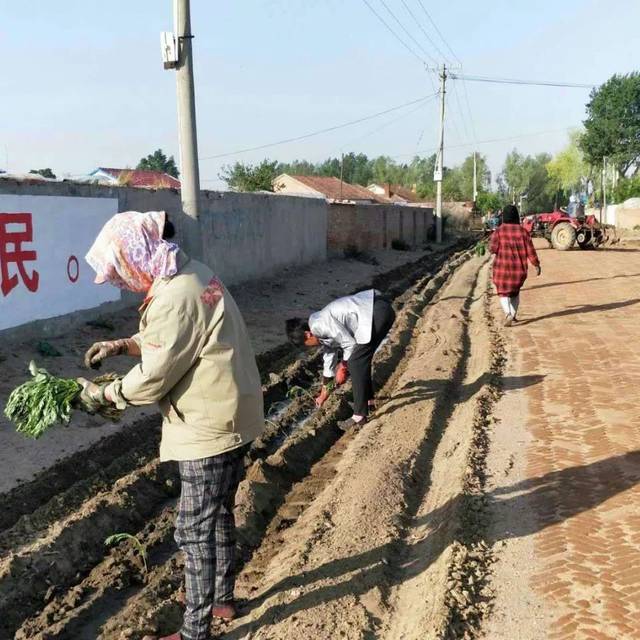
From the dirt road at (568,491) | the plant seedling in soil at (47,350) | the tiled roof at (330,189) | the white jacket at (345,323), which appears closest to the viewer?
the dirt road at (568,491)

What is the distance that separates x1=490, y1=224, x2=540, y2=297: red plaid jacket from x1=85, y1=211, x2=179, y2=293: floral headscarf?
29.6ft

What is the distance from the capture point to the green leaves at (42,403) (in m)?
3.50

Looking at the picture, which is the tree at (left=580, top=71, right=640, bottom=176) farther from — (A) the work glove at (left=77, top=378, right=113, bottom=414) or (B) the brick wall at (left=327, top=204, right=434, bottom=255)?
(A) the work glove at (left=77, top=378, right=113, bottom=414)

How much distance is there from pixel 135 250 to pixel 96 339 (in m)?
7.19

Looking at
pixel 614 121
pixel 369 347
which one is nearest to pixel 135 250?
pixel 369 347

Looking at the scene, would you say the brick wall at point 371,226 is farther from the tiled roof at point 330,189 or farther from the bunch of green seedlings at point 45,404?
the bunch of green seedlings at point 45,404

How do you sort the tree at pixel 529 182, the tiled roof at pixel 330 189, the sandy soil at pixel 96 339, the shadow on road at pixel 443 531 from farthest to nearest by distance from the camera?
the tree at pixel 529 182
the tiled roof at pixel 330 189
the sandy soil at pixel 96 339
the shadow on road at pixel 443 531

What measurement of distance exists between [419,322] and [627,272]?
370 inches

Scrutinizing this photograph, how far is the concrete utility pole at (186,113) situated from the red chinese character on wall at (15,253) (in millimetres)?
1919

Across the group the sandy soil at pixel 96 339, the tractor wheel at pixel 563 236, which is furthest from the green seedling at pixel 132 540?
the tractor wheel at pixel 563 236

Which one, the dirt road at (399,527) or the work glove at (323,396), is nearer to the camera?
the dirt road at (399,527)

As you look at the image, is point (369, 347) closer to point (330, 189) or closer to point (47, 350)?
point (47, 350)

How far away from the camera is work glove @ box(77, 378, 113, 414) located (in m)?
3.27

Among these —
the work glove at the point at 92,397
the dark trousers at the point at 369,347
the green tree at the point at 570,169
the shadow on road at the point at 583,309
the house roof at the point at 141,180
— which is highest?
the green tree at the point at 570,169
